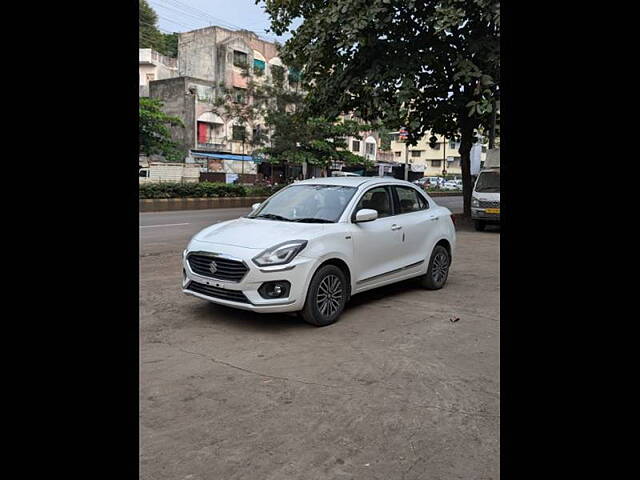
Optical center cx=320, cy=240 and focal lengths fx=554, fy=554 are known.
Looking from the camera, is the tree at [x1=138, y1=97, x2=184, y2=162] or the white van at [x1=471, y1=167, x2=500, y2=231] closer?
the white van at [x1=471, y1=167, x2=500, y2=231]

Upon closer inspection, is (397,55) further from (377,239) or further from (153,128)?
(153,128)

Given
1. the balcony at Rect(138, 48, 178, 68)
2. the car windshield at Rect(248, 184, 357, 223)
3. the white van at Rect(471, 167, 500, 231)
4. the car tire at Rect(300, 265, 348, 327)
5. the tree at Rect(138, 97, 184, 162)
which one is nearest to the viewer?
the car tire at Rect(300, 265, 348, 327)

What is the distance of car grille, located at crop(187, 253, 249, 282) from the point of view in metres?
5.41

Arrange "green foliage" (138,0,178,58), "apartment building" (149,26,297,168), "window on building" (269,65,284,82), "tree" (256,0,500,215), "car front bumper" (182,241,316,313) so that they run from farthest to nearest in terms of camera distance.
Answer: "green foliage" (138,0,178,58) < "apartment building" (149,26,297,168) < "window on building" (269,65,284,82) < "tree" (256,0,500,215) < "car front bumper" (182,241,316,313)

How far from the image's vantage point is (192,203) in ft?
79.3

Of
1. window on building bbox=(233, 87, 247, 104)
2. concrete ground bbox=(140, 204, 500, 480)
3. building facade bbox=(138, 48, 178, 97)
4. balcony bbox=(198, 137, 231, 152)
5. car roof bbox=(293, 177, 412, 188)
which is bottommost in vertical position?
concrete ground bbox=(140, 204, 500, 480)

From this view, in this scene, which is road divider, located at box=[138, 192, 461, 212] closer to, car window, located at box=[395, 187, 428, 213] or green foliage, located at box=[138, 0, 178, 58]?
car window, located at box=[395, 187, 428, 213]

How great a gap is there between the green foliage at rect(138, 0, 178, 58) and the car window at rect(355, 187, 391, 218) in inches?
2051

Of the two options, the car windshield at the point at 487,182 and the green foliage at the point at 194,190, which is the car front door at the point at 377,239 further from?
the green foliage at the point at 194,190

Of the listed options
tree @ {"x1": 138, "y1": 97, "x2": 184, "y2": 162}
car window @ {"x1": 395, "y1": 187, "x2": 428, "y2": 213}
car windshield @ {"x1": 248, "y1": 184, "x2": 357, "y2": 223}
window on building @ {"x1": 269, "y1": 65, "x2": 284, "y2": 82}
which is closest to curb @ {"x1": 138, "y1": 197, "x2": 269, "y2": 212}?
window on building @ {"x1": 269, "y1": 65, "x2": 284, "y2": 82}

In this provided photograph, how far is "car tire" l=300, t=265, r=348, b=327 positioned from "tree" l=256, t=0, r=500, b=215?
9.06 meters

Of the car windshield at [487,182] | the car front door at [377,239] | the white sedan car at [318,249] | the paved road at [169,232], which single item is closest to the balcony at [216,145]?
the paved road at [169,232]

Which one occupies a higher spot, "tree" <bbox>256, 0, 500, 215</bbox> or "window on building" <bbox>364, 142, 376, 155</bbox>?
"window on building" <bbox>364, 142, 376, 155</bbox>

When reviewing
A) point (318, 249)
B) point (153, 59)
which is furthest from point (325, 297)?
point (153, 59)
